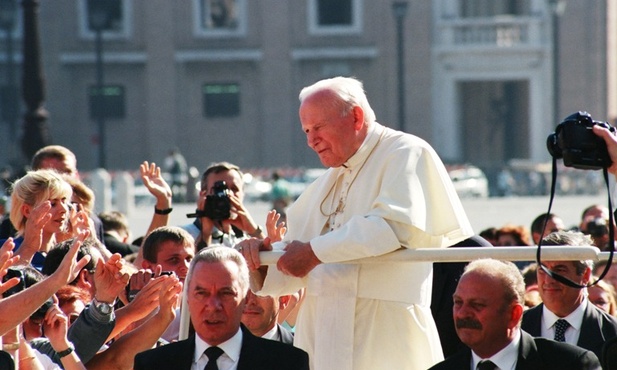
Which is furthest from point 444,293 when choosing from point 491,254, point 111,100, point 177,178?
point 111,100

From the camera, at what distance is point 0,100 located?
48781mm

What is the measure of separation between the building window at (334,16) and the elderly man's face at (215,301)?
149 feet

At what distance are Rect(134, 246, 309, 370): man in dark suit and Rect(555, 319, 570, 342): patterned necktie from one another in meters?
1.94

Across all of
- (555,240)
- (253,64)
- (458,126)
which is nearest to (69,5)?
(253,64)

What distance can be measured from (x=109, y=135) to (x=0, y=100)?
4.07 metres

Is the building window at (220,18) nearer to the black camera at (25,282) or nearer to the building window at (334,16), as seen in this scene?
the building window at (334,16)

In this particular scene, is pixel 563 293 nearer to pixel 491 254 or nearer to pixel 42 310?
pixel 491 254

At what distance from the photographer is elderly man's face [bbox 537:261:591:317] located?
679cm

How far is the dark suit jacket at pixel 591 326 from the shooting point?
6.62 meters

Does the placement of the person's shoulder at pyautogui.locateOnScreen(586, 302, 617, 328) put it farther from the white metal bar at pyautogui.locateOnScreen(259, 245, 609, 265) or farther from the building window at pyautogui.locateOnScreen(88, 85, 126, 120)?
the building window at pyautogui.locateOnScreen(88, 85, 126, 120)

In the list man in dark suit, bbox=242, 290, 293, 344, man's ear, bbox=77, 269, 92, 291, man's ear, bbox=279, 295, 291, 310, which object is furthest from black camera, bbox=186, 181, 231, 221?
man's ear, bbox=77, 269, 92, 291

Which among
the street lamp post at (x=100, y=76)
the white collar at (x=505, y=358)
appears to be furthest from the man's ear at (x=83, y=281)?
the street lamp post at (x=100, y=76)

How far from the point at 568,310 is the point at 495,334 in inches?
61.9

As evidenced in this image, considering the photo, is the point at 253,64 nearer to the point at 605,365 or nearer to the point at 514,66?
the point at 514,66
